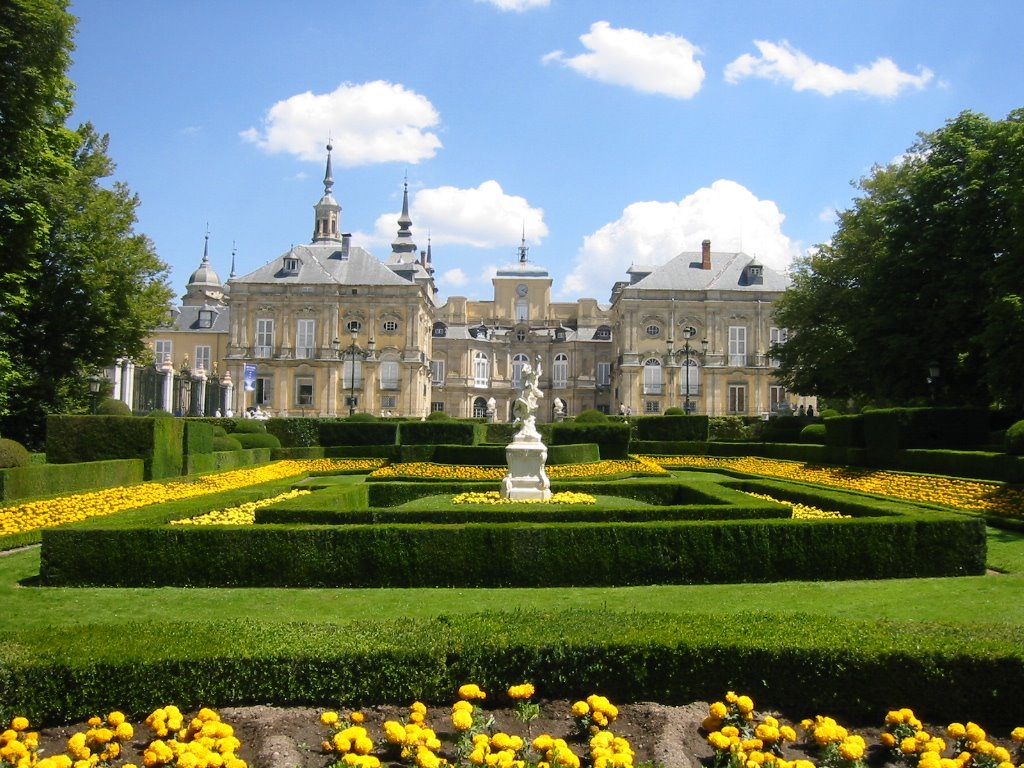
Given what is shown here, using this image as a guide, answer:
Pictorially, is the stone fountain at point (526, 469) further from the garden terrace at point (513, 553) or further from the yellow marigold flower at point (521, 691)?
the yellow marigold flower at point (521, 691)

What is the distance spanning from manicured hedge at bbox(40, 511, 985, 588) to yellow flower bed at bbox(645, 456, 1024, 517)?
5254 millimetres

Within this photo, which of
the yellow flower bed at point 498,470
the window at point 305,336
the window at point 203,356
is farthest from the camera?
the window at point 203,356

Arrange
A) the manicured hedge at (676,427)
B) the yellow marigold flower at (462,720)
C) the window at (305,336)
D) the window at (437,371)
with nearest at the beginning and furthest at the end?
the yellow marigold flower at (462,720)
the manicured hedge at (676,427)
the window at (305,336)
the window at (437,371)

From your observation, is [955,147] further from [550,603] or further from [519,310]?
[519,310]

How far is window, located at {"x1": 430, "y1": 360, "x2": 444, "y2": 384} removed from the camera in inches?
2727

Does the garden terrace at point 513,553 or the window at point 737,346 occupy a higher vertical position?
the window at point 737,346

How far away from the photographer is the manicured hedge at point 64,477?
49.3 feet

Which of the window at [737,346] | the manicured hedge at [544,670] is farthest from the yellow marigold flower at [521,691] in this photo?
the window at [737,346]

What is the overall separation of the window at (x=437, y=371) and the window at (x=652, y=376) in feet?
58.3

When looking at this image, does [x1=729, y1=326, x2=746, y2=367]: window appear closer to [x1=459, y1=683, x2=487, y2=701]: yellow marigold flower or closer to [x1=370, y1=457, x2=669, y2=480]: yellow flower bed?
[x1=370, y1=457, x2=669, y2=480]: yellow flower bed

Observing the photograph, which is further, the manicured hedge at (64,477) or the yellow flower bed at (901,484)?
the manicured hedge at (64,477)

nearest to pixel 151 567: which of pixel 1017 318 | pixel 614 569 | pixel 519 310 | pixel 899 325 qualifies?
pixel 614 569

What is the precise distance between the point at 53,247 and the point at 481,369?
156ft

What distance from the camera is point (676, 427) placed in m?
34.0
